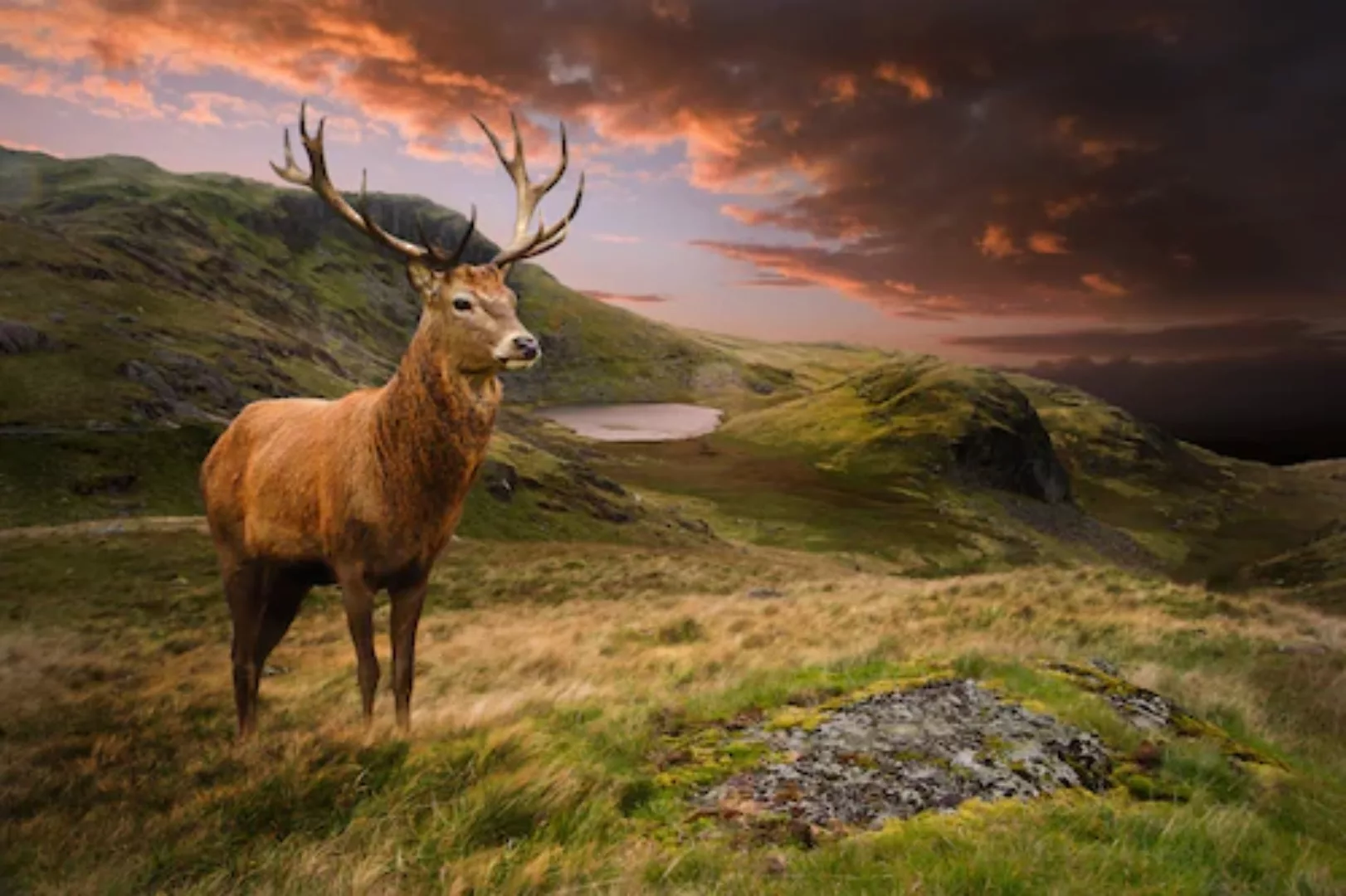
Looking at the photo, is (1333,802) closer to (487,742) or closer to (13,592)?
(487,742)

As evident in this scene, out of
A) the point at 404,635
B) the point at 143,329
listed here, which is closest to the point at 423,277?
the point at 404,635

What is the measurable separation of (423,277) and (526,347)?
1.37 meters

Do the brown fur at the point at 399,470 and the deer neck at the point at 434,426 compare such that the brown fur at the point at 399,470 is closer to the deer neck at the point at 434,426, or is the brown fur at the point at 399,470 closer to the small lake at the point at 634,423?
the deer neck at the point at 434,426

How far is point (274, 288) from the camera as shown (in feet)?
512

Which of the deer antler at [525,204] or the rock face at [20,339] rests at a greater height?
the deer antler at [525,204]

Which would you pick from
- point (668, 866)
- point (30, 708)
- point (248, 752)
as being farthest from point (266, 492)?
point (668, 866)

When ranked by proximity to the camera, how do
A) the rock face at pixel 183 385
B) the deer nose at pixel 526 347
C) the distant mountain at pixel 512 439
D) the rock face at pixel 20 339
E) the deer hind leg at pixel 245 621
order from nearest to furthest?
the deer nose at pixel 526 347, the deer hind leg at pixel 245 621, the distant mountain at pixel 512 439, the rock face at pixel 20 339, the rock face at pixel 183 385

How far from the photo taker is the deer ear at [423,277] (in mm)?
6859

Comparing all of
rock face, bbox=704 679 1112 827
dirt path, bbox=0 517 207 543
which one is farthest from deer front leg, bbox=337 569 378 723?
dirt path, bbox=0 517 207 543

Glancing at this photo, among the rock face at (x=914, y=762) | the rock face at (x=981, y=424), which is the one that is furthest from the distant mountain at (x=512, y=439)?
the rock face at (x=914, y=762)

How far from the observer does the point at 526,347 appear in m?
6.43

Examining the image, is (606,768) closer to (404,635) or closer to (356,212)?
(404,635)

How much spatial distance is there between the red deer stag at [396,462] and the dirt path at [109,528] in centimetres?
2961

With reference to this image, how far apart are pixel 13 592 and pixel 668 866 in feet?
93.5
